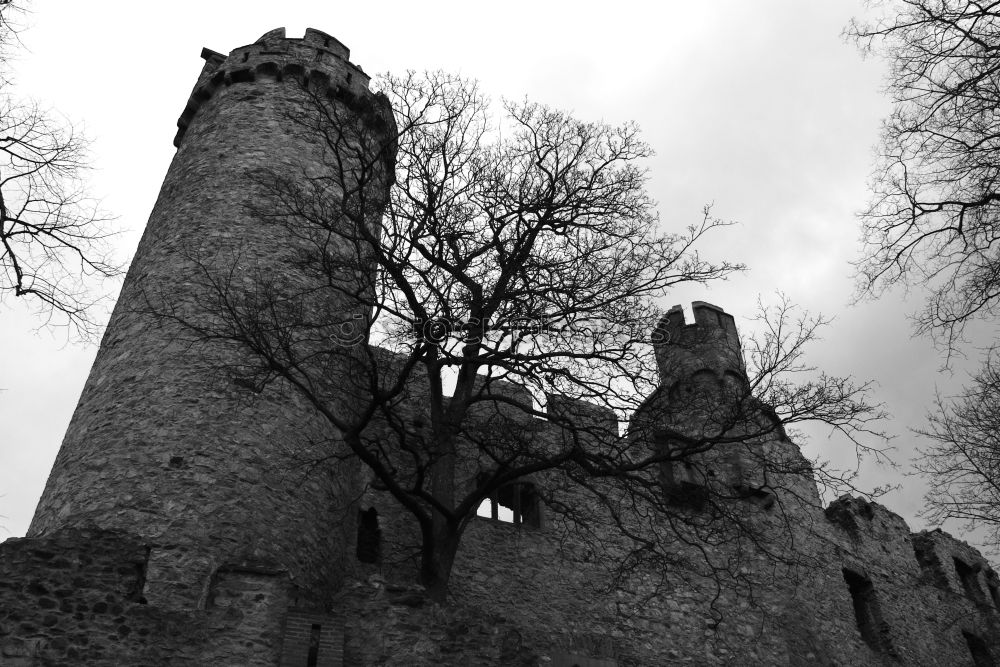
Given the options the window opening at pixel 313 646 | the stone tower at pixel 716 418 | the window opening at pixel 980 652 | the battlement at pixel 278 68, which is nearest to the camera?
the window opening at pixel 313 646

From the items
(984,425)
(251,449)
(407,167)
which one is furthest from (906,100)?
(251,449)

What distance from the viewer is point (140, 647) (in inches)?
247

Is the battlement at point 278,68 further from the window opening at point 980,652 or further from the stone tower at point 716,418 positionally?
the window opening at point 980,652

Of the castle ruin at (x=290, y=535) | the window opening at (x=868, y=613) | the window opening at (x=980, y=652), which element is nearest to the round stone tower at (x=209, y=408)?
the castle ruin at (x=290, y=535)

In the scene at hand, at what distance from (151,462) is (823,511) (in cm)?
1289

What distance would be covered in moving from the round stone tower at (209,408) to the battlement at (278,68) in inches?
38.8

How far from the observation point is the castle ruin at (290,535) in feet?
21.6

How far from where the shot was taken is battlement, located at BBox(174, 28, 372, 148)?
41.4 ft

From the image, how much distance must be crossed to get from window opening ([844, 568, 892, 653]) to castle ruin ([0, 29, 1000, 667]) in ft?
0.12

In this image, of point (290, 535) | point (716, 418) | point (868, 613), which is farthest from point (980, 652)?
point (290, 535)

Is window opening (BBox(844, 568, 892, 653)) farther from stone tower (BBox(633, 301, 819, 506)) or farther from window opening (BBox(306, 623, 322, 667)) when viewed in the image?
window opening (BBox(306, 623, 322, 667))

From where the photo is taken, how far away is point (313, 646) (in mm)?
6852

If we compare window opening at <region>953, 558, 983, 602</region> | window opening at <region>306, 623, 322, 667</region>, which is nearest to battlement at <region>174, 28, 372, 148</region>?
window opening at <region>306, 623, 322, 667</region>

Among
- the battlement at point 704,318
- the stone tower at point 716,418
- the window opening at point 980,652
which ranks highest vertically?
the battlement at point 704,318
